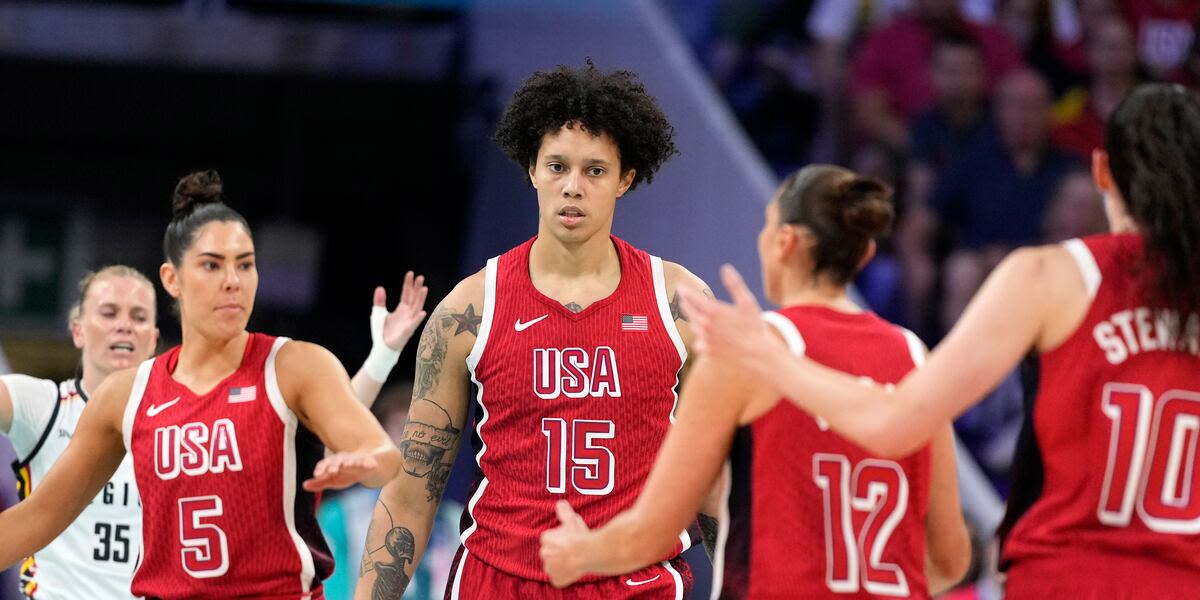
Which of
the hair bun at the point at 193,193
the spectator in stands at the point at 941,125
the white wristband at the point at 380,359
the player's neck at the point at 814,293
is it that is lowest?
the white wristband at the point at 380,359

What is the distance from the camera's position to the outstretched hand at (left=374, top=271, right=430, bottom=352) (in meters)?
5.21

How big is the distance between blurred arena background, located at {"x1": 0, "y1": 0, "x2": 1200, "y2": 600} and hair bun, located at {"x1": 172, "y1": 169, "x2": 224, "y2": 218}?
3.71m

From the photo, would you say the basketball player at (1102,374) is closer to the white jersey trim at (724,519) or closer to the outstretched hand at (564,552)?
the white jersey trim at (724,519)

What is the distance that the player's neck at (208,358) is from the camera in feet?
13.7

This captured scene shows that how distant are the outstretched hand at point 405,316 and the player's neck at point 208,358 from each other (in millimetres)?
1003

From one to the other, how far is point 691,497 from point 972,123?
6553 mm

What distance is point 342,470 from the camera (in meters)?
3.58

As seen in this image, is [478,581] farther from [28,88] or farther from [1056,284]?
[28,88]

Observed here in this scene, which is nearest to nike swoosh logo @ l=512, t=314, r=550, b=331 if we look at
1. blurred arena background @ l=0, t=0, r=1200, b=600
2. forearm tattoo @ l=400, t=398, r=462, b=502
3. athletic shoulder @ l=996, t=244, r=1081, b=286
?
forearm tattoo @ l=400, t=398, r=462, b=502

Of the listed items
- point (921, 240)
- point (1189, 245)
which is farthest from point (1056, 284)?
point (921, 240)

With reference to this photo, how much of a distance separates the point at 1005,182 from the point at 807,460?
6.33 m

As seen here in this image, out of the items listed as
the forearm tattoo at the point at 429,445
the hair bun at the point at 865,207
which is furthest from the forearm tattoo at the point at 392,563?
the hair bun at the point at 865,207

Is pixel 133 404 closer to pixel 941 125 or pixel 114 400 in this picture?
pixel 114 400

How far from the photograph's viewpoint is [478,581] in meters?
4.52
